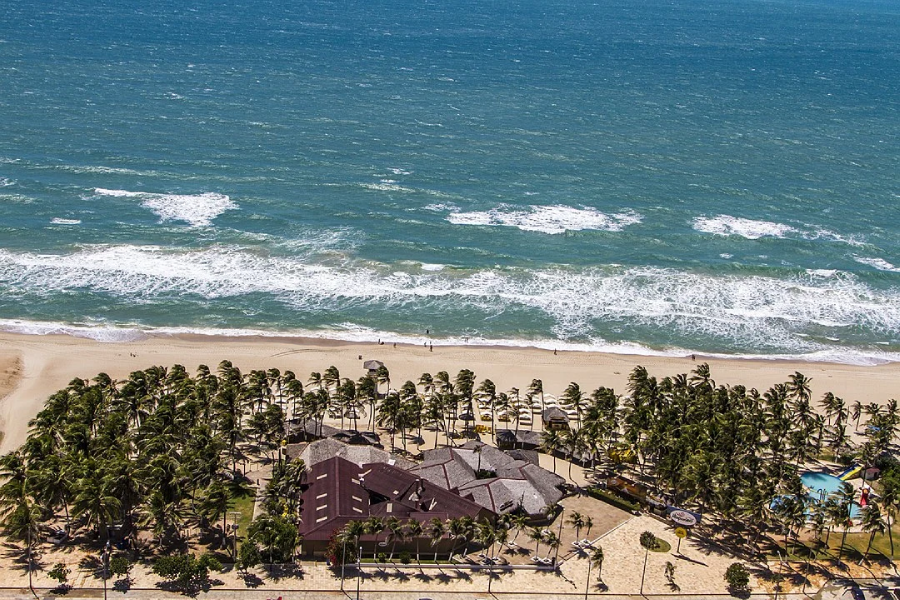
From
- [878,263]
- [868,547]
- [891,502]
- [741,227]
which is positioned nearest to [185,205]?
[741,227]

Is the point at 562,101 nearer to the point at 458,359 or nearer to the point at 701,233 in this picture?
the point at 701,233

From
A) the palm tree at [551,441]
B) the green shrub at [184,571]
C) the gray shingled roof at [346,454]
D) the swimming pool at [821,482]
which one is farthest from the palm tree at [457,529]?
the swimming pool at [821,482]

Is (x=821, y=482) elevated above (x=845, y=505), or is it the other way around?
(x=845, y=505)

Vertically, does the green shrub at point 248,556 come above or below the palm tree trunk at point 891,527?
below

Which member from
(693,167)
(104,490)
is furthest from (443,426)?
(693,167)

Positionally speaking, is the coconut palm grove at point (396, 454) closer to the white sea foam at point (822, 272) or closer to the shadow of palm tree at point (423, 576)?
the shadow of palm tree at point (423, 576)

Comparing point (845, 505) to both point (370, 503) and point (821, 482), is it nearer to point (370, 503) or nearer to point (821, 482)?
point (821, 482)

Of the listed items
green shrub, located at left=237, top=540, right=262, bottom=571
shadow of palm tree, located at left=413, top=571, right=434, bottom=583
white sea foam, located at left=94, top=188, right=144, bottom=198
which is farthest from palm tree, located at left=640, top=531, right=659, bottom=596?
white sea foam, located at left=94, top=188, right=144, bottom=198
